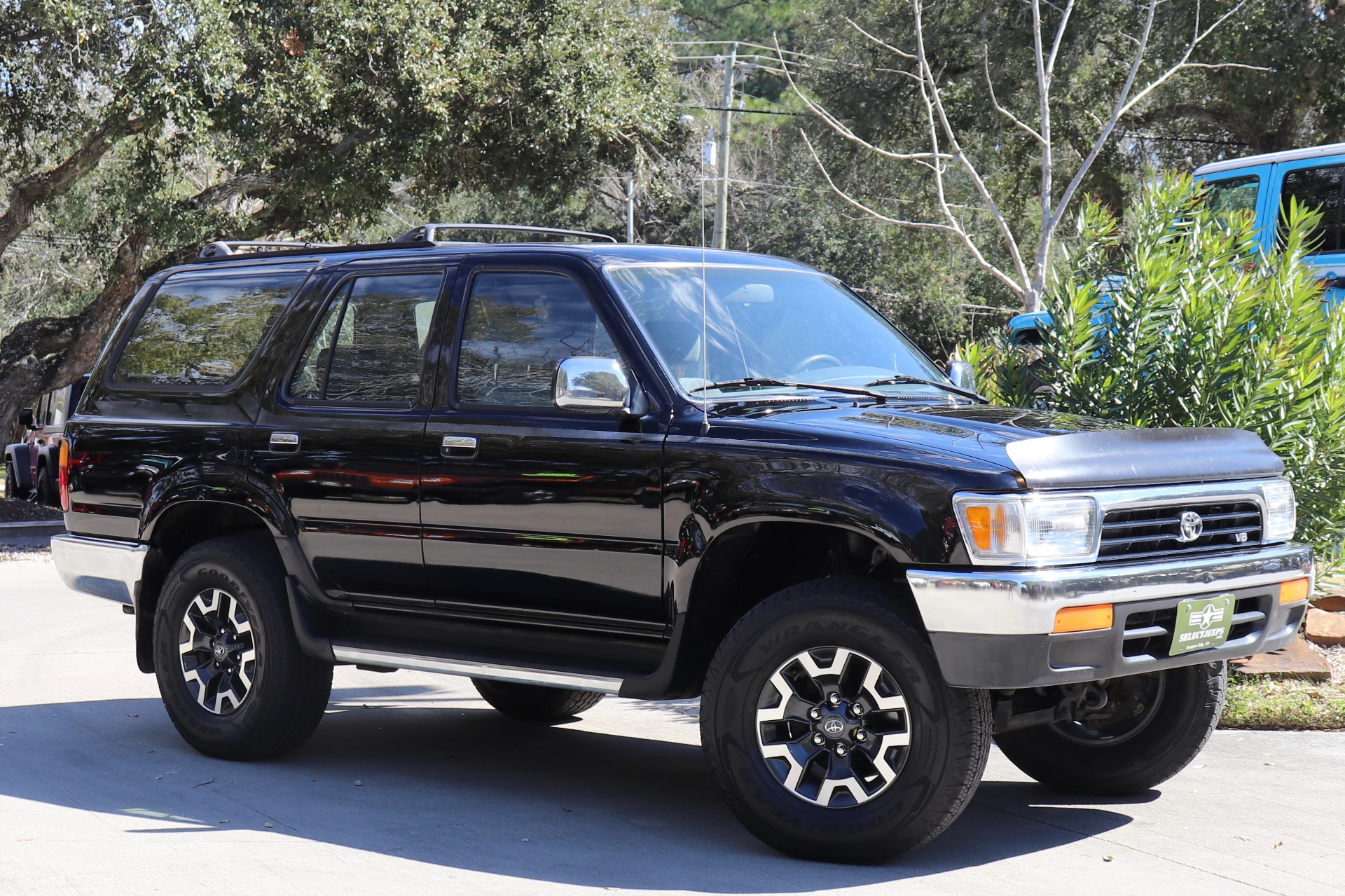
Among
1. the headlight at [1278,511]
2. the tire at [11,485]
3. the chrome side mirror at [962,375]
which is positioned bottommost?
the tire at [11,485]

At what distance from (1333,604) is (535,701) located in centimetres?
502

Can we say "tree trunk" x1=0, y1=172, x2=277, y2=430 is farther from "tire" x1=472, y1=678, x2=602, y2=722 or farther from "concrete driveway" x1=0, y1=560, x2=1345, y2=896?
"tire" x1=472, y1=678, x2=602, y2=722

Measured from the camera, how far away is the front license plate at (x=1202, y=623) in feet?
15.2

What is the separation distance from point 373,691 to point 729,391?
3772 mm

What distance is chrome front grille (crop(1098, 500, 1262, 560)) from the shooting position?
15.0ft

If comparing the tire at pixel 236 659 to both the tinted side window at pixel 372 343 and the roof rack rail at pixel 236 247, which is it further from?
the roof rack rail at pixel 236 247

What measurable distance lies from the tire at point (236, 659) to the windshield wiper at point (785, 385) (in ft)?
6.79

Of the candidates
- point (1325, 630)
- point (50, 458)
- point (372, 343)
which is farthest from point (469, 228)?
point (50, 458)

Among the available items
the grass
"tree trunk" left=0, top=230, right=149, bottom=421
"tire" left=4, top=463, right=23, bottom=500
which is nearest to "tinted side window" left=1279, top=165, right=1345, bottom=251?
the grass

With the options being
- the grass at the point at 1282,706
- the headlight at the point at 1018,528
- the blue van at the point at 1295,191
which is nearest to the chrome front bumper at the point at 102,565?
the headlight at the point at 1018,528

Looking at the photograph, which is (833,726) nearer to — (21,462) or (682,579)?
(682,579)

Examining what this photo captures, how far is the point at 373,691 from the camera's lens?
8188mm

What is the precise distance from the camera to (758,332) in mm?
5574

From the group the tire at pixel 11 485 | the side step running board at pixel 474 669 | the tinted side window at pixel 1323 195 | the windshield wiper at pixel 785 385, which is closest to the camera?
the side step running board at pixel 474 669
